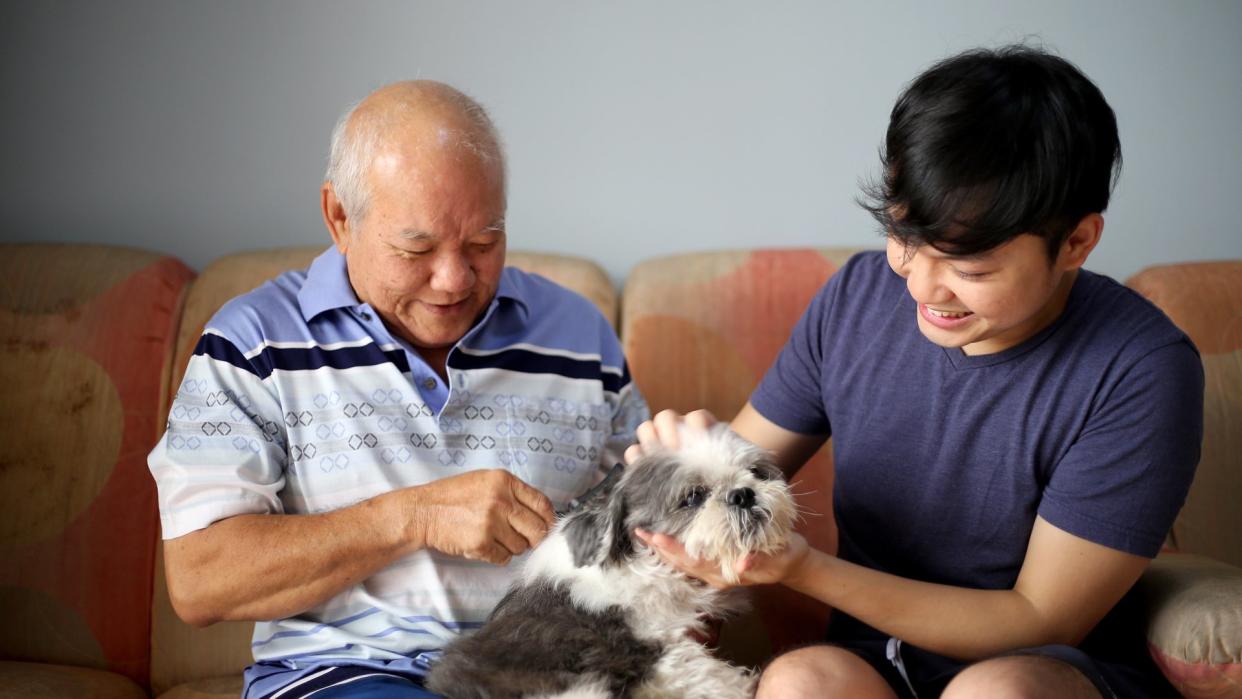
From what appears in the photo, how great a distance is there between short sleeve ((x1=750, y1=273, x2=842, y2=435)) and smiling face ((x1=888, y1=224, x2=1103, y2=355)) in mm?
324

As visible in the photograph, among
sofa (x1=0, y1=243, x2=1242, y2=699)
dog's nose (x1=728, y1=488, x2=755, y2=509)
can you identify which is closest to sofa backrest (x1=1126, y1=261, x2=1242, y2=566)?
sofa (x1=0, y1=243, x2=1242, y2=699)

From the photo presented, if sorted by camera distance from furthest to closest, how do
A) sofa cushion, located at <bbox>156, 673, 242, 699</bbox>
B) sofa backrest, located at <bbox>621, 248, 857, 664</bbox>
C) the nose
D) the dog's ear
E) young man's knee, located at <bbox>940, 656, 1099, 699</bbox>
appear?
sofa backrest, located at <bbox>621, 248, 857, 664</bbox>, sofa cushion, located at <bbox>156, 673, 242, 699</bbox>, the nose, the dog's ear, young man's knee, located at <bbox>940, 656, 1099, 699</bbox>

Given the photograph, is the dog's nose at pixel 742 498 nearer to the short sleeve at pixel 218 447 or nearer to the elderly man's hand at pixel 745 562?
the elderly man's hand at pixel 745 562

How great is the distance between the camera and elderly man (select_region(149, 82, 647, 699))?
169 centimetres

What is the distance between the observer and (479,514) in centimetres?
166

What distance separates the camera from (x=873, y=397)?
5.92ft

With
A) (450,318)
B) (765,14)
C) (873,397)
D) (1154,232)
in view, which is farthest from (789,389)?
(1154,232)

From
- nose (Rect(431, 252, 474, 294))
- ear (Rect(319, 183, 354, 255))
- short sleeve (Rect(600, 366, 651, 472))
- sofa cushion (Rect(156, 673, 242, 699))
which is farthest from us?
sofa cushion (Rect(156, 673, 242, 699))

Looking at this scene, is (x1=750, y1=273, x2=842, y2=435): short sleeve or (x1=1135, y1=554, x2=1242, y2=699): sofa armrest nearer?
(x1=1135, y1=554, x2=1242, y2=699): sofa armrest

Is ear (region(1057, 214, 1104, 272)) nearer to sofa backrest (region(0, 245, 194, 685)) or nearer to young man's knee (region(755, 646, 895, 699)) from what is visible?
young man's knee (region(755, 646, 895, 699))

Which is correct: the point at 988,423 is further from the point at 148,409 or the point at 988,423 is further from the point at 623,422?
the point at 148,409

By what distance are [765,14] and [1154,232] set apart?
4.16 feet

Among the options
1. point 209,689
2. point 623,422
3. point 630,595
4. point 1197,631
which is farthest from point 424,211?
point 1197,631

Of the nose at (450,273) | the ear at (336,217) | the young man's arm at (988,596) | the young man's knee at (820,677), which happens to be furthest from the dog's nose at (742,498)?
the ear at (336,217)
